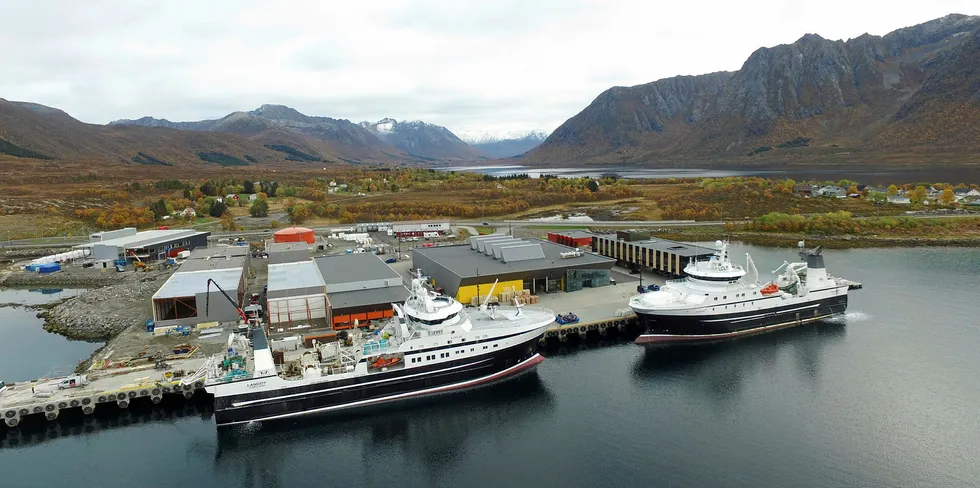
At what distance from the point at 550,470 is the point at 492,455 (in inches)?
130

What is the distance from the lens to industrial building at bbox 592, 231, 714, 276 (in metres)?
57.2

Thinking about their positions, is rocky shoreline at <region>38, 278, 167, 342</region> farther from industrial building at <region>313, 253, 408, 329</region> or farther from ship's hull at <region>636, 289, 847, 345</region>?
ship's hull at <region>636, 289, 847, 345</region>

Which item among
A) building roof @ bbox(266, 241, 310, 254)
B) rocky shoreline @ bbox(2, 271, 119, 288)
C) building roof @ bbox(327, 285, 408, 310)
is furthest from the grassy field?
building roof @ bbox(327, 285, 408, 310)

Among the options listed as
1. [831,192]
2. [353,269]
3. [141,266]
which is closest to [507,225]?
[353,269]

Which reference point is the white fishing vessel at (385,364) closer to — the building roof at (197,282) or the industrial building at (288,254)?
the building roof at (197,282)

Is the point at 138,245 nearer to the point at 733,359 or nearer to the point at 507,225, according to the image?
the point at 507,225

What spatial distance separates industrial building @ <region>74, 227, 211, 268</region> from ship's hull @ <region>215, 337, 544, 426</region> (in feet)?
168

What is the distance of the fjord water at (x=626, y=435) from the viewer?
27500 millimetres

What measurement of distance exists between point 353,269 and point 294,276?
212 inches

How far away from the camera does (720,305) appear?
44062mm

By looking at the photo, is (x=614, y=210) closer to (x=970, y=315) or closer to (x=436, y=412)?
(x=970, y=315)

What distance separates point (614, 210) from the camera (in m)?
114

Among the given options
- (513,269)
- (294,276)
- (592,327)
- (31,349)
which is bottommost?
(592,327)

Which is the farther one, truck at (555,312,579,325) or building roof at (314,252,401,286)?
building roof at (314,252,401,286)
